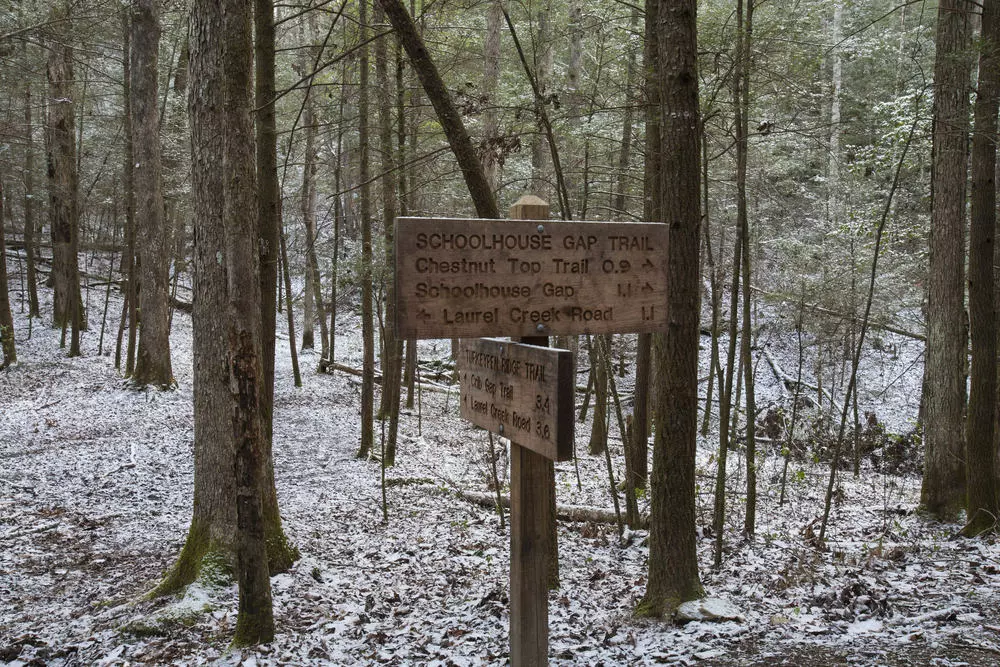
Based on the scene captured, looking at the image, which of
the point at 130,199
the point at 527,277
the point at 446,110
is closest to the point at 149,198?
the point at 130,199

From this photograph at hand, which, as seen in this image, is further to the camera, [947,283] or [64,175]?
[64,175]

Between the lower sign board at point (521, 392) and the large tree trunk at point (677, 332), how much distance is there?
1807mm

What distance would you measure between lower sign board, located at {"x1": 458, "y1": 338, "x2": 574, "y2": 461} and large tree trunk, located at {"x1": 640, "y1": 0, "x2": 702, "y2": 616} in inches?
71.1

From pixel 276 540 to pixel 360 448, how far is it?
5028mm

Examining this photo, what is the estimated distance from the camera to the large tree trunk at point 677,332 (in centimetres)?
425

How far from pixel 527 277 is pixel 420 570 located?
4290mm

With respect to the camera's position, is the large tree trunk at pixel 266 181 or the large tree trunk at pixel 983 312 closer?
the large tree trunk at pixel 983 312

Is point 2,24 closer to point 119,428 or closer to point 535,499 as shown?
point 119,428

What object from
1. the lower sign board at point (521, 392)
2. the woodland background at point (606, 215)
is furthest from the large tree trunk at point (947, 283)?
the lower sign board at point (521, 392)

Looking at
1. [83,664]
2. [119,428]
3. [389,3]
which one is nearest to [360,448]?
[119,428]

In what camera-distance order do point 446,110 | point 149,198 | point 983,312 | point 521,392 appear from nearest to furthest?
1. point 521,392
2. point 446,110
3. point 983,312
4. point 149,198

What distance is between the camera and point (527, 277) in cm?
265

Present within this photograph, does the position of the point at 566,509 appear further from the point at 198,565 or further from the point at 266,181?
the point at 266,181

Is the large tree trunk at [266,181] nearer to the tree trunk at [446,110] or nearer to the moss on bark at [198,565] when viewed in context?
the moss on bark at [198,565]
